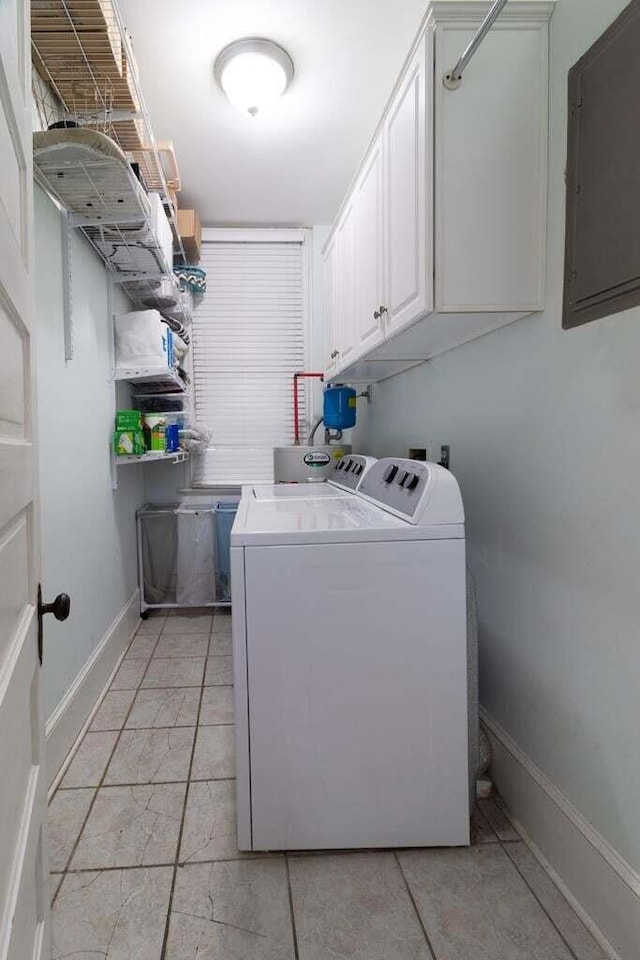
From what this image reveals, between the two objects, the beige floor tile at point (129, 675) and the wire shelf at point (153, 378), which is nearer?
the beige floor tile at point (129, 675)

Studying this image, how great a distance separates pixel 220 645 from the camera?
2953 millimetres

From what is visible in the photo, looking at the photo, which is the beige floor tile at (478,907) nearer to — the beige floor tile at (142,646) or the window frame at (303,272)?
the beige floor tile at (142,646)

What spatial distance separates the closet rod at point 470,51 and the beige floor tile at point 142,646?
2796mm

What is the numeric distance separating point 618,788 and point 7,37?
1826 millimetres

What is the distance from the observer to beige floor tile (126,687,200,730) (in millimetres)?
2145

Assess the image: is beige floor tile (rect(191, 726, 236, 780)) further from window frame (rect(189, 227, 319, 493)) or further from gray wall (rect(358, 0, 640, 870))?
window frame (rect(189, 227, 319, 493))

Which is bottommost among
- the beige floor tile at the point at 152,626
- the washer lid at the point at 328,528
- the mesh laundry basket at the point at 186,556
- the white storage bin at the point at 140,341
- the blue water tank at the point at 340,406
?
the beige floor tile at the point at 152,626

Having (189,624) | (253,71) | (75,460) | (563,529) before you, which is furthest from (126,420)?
(563,529)

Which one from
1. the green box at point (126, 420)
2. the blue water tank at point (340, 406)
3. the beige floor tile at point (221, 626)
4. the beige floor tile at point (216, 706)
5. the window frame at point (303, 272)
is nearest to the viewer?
the beige floor tile at point (216, 706)

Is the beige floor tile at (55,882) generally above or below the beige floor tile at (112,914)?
above

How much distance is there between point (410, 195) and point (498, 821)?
6.38ft

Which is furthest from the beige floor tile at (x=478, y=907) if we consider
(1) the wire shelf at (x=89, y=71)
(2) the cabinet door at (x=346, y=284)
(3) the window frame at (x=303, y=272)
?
(3) the window frame at (x=303, y=272)

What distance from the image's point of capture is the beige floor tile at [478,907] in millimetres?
1179

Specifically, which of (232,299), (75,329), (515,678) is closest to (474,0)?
(75,329)
